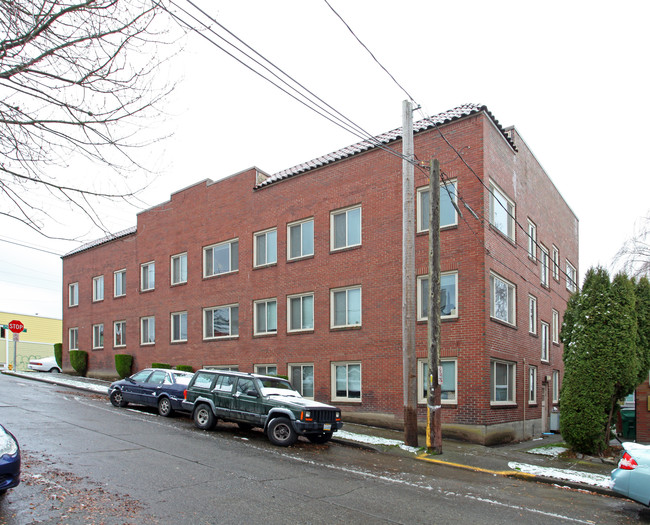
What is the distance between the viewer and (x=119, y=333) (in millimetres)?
31438

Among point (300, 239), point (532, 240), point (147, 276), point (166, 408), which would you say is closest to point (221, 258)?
point (300, 239)

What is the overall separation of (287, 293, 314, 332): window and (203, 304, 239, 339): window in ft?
10.6

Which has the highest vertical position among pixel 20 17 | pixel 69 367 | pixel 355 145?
pixel 355 145

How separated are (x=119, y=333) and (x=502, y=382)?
2070 centimetres

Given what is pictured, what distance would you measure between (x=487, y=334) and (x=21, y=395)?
15.4 meters

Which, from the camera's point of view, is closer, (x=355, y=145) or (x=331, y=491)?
(x=331, y=491)

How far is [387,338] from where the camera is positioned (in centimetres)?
1886

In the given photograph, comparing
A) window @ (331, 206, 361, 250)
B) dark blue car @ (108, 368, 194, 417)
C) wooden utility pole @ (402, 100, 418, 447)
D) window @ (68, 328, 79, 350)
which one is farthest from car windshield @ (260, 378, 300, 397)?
window @ (68, 328, 79, 350)

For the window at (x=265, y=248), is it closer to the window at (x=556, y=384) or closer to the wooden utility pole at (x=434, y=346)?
the wooden utility pole at (x=434, y=346)

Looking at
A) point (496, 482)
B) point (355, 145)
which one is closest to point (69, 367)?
point (355, 145)

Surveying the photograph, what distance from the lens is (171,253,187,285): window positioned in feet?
90.0

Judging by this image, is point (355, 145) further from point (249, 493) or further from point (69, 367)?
point (69, 367)

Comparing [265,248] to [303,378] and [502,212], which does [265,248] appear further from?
[502,212]

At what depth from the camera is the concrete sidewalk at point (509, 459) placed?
12.1m
